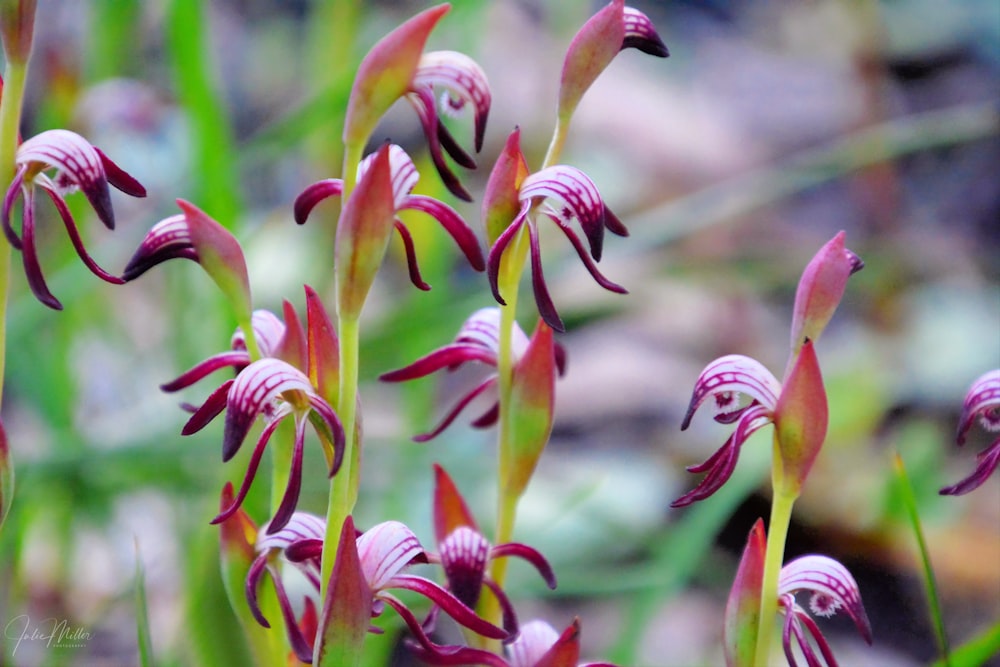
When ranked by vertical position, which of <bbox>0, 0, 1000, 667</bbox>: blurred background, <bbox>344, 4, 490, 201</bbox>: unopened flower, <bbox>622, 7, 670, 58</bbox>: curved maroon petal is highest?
<bbox>622, 7, 670, 58</bbox>: curved maroon petal

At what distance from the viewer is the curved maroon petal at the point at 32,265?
0.35m

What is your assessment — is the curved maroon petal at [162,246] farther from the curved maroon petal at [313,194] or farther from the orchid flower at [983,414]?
the orchid flower at [983,414]

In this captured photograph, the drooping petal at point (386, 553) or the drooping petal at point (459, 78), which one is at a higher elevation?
the drooping petal at point (459, 78)

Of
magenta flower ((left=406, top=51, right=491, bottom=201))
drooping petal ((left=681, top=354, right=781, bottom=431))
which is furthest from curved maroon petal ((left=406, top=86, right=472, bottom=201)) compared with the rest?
drooping petal ((left=681, top=354, right=781, bottom=431))

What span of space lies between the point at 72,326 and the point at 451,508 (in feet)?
3.27

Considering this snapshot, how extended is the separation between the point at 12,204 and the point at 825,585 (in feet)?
0.97

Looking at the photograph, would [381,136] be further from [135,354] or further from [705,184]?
[135,354]

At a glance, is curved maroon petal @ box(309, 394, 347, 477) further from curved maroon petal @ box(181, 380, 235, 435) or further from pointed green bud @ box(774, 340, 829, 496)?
pointed green bud @ box(774, 340, 829, 496)

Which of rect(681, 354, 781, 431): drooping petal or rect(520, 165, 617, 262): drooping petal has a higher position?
rect(520, 165, 617, 262): drooping petal

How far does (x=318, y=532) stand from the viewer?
1.33ft

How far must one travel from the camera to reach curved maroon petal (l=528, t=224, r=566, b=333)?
35 cm

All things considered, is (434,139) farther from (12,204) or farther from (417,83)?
(12,204)

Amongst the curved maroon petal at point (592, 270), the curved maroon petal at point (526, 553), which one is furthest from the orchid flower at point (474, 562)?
the curved maroon petal at point (592, 270)

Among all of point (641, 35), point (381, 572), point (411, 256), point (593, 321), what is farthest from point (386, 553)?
point (593, 321)
